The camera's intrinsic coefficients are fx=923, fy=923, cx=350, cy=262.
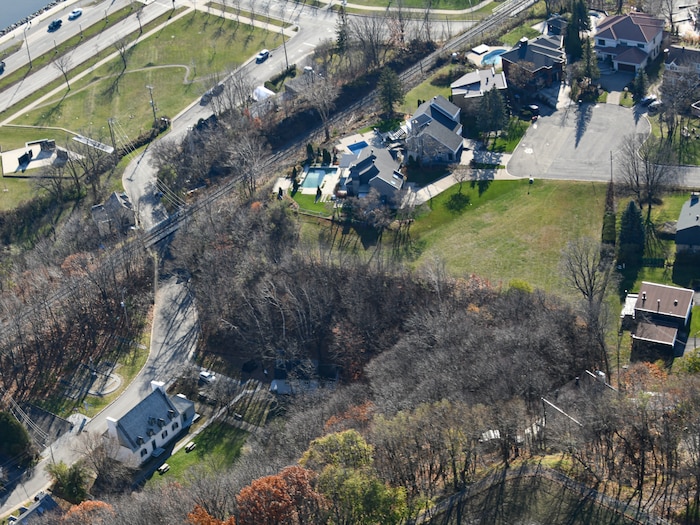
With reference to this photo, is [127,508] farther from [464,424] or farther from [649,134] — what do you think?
[649,134]

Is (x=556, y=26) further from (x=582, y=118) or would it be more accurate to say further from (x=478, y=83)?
(x=582, y=118)

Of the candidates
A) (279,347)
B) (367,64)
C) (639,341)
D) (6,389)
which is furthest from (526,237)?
(6,389)

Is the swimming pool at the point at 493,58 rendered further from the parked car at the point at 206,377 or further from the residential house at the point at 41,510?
the residential house at the point at 41,510

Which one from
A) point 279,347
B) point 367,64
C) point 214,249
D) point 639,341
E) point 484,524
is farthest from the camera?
point 367,64

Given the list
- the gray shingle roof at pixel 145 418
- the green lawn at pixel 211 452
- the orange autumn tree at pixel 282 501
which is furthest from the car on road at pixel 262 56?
the orange autumn tree at pixel 282 501

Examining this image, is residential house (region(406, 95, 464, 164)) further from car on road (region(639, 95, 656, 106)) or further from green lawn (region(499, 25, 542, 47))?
green lawn (region(499, 25, 542, 47))

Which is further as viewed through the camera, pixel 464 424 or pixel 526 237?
pixel 526 237

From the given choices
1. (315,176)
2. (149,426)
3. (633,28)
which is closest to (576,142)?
(633,28)
